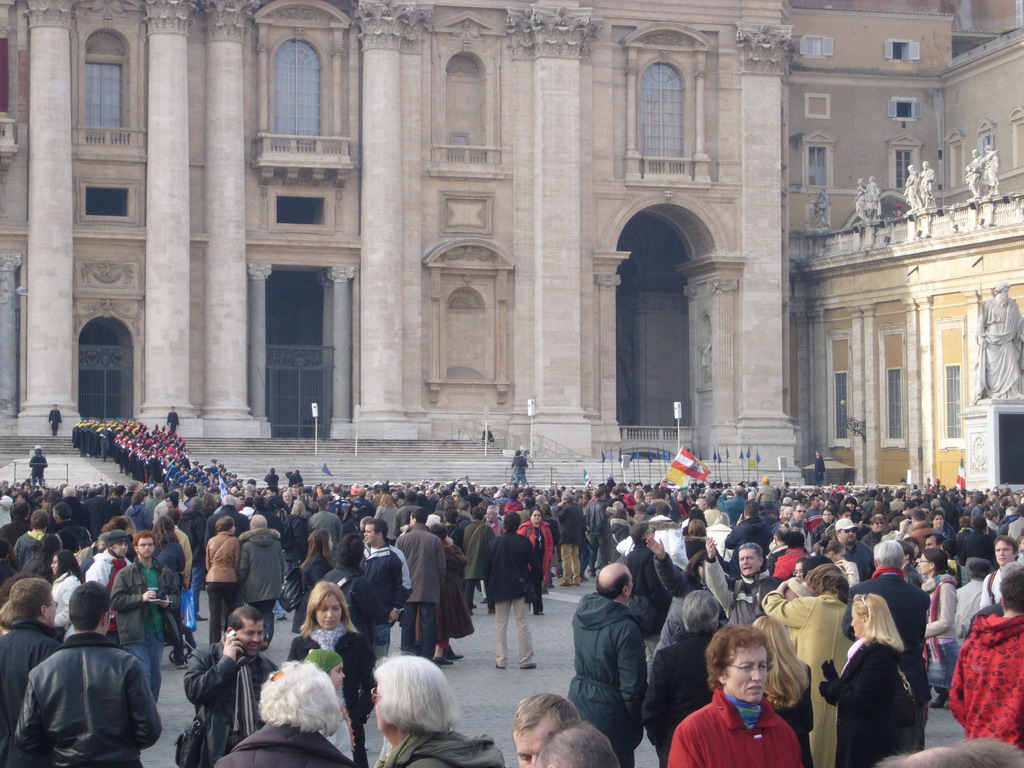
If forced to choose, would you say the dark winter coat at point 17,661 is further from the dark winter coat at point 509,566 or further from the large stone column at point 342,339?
the large stone column at point 342,339

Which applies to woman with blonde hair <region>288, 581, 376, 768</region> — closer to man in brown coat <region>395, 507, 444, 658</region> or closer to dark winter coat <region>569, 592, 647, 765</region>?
dark winter coat <region>569, 592, 647, 765</region>

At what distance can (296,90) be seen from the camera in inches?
2020

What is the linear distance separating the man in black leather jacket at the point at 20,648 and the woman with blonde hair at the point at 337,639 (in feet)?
4.39

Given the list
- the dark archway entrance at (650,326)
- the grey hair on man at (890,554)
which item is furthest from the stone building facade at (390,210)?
the grey hair on man at (890,554)

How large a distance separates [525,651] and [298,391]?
35.3m

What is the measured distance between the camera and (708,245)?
2137 inches

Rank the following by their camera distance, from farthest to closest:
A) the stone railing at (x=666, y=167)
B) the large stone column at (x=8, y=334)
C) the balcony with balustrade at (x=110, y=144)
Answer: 1. the stone railing at (x=666, y=167)
2. the balcony with balustrade at (x=110, y=144)
3. the large stone column at (x=8, y=334)

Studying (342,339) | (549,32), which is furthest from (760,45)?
(342,339)

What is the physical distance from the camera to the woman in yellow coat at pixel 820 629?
9.88 metres

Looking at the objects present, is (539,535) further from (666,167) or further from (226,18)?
(666,167)

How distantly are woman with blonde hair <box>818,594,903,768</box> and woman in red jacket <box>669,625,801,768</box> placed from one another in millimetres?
1756

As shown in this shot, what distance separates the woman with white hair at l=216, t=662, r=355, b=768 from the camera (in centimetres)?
658

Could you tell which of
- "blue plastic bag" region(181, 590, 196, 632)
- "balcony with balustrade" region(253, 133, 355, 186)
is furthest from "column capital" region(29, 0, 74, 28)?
"blue plastic bag" region(181, 590, 196, 632)

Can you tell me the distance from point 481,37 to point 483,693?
126 feet
